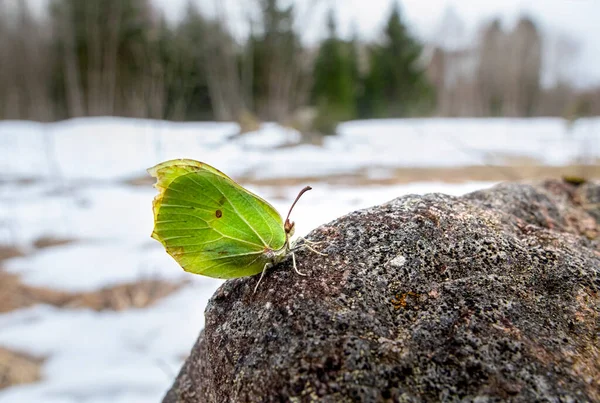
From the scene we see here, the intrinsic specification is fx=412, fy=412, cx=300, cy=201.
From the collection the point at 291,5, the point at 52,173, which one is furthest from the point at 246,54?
the point at 52,173

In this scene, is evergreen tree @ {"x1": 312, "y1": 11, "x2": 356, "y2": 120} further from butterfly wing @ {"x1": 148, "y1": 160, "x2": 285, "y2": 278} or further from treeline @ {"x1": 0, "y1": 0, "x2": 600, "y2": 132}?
butterfly wing @ {"x1": 148, "y1": 160, "x2": 285, "y2": 278}

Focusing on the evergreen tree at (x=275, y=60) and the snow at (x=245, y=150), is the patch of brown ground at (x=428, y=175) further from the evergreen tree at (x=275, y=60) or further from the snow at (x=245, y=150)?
the evergreen tree at (x=275, y=60)

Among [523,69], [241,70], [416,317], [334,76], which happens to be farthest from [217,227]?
[523,69]

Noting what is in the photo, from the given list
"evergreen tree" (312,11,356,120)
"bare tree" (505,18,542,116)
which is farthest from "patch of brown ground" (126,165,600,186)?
"bare tree" (505,18,542,116)

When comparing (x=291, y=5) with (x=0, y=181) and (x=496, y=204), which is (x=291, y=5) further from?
(x=496, y=204)

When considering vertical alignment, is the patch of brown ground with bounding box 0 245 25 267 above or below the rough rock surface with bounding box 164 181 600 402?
below

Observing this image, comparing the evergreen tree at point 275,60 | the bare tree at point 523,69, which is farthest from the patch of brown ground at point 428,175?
the bare tree at point 523,69

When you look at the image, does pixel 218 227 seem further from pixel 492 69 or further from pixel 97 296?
pixel 492 69
